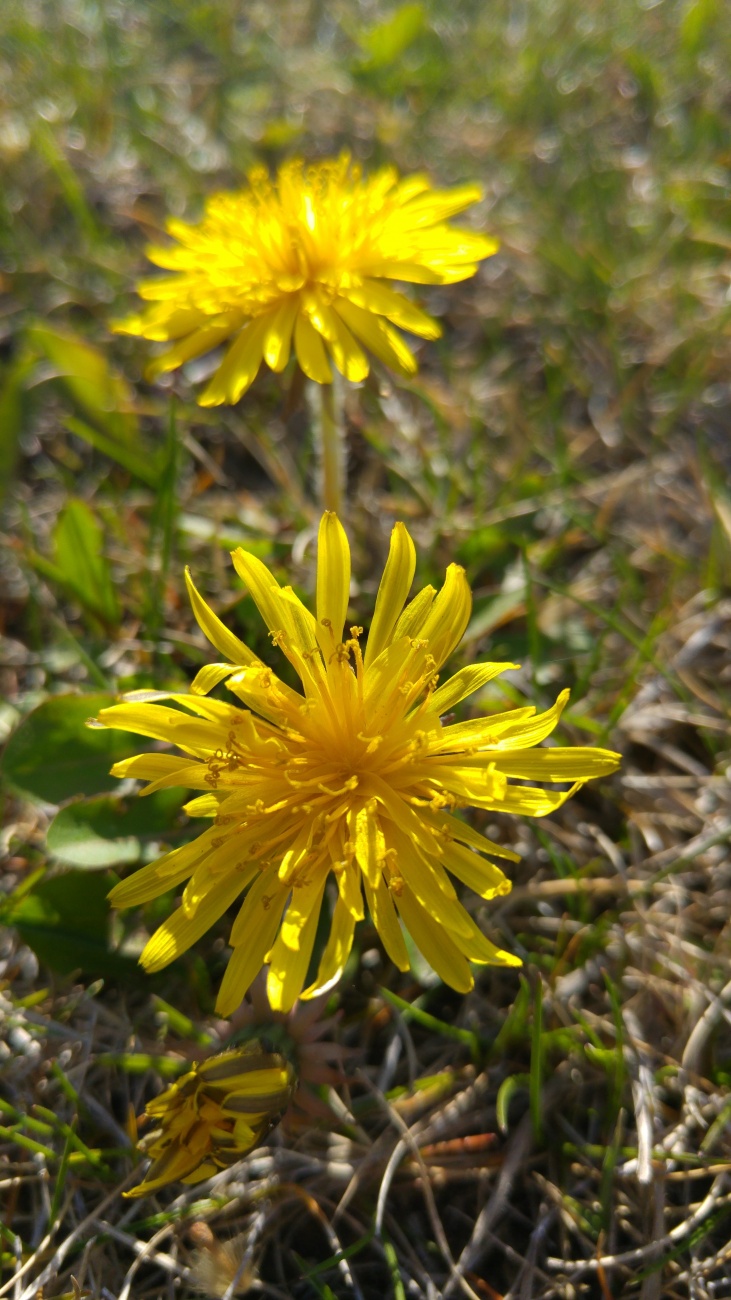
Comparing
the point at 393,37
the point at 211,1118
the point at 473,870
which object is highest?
the point at 393,37

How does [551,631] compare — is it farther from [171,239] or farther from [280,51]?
[280,51]

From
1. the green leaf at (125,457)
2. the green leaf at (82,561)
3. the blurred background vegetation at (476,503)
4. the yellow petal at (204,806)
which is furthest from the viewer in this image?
the green leaf at (125,457)

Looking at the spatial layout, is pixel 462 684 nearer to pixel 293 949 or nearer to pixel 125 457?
pixel 293 949

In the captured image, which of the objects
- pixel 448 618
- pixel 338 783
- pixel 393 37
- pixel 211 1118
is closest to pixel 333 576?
pixel 448 618

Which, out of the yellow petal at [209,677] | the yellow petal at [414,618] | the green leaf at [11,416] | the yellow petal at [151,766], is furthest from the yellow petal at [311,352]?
the green leaf at [11,416]

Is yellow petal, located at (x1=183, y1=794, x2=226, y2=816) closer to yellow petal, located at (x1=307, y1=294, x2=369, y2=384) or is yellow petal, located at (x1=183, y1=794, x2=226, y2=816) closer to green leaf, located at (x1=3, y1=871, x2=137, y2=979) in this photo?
green leaf, located at (x1=3, y1=871, x2=137, y2=979)

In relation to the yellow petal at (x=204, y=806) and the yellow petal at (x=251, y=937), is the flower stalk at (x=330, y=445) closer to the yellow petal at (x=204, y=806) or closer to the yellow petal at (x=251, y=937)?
the yellow petal at (x=204, y=806)

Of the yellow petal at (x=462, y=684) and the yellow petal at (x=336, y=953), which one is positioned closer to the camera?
the yellow petal at (x=336, y=953)
